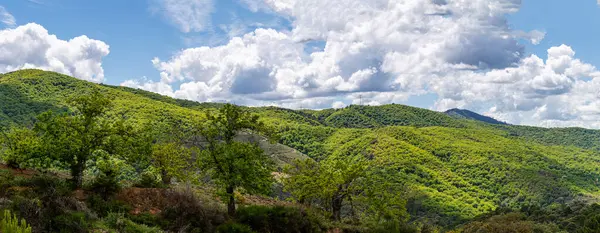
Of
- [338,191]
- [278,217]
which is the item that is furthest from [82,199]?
[338,191]

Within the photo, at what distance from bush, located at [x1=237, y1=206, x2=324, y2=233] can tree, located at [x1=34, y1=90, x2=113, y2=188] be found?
10.4 m

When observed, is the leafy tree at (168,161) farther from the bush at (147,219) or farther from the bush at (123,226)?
the bush at (123,226)

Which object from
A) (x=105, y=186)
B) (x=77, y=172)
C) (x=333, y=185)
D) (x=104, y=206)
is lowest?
(x=333, y=185)

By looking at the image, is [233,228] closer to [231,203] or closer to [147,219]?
[231,203]

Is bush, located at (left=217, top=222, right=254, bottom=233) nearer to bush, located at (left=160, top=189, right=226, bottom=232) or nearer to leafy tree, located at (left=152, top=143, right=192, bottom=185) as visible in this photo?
bush, located at (left=160, top=189, right=226, bottom=232)

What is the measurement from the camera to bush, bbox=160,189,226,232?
23880mm

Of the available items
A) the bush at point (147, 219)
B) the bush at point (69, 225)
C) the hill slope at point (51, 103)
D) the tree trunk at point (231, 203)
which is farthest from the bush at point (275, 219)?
the hill slope at point (51, 103)

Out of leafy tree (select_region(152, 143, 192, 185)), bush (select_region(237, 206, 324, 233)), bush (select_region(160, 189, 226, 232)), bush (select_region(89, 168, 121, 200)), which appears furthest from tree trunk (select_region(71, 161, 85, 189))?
bush (select_region(237, 206, 324, 233))

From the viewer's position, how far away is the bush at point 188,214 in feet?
78.3

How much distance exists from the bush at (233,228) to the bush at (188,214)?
1.65ft

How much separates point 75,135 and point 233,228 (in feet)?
36.4

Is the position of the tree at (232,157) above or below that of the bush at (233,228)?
above

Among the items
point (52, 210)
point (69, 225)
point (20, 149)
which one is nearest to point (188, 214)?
point (52, 210)

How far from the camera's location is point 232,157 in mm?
27141
